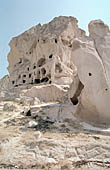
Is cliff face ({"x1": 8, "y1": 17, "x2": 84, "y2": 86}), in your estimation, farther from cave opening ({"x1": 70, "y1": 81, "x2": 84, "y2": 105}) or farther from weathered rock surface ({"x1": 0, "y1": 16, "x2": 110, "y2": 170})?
cave opening ({"x1": 70, "y1": 81, "x2": 84, "y2": 105})

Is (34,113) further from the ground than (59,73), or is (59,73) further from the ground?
(59,73)

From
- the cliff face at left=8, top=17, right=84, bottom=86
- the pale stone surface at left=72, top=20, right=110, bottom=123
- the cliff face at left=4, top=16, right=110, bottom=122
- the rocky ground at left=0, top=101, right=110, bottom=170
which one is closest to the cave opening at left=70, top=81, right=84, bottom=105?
the cliff face at left=4, top=16, right=110, bottom=122

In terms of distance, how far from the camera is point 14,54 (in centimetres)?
3394

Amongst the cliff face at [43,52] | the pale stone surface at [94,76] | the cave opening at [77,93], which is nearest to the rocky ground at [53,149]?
the pale stone surface at [94,76]

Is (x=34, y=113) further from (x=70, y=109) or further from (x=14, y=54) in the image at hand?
(x=14, y=54)

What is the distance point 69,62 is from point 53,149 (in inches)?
974

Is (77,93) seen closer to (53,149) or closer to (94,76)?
(94,76)

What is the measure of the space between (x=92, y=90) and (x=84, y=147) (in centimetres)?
295

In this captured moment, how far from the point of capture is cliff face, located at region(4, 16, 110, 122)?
Result: 647 centimetres

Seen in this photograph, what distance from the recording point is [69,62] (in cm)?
2772

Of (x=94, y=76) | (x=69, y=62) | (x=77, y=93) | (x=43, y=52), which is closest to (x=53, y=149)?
(x=94, y=76)

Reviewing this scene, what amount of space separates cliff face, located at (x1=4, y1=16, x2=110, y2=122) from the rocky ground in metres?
1.51

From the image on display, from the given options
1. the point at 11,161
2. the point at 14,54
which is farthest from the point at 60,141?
the point at 14,54

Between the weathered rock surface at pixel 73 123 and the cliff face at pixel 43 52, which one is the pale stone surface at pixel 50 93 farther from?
the cliff face at pixel 43 52
